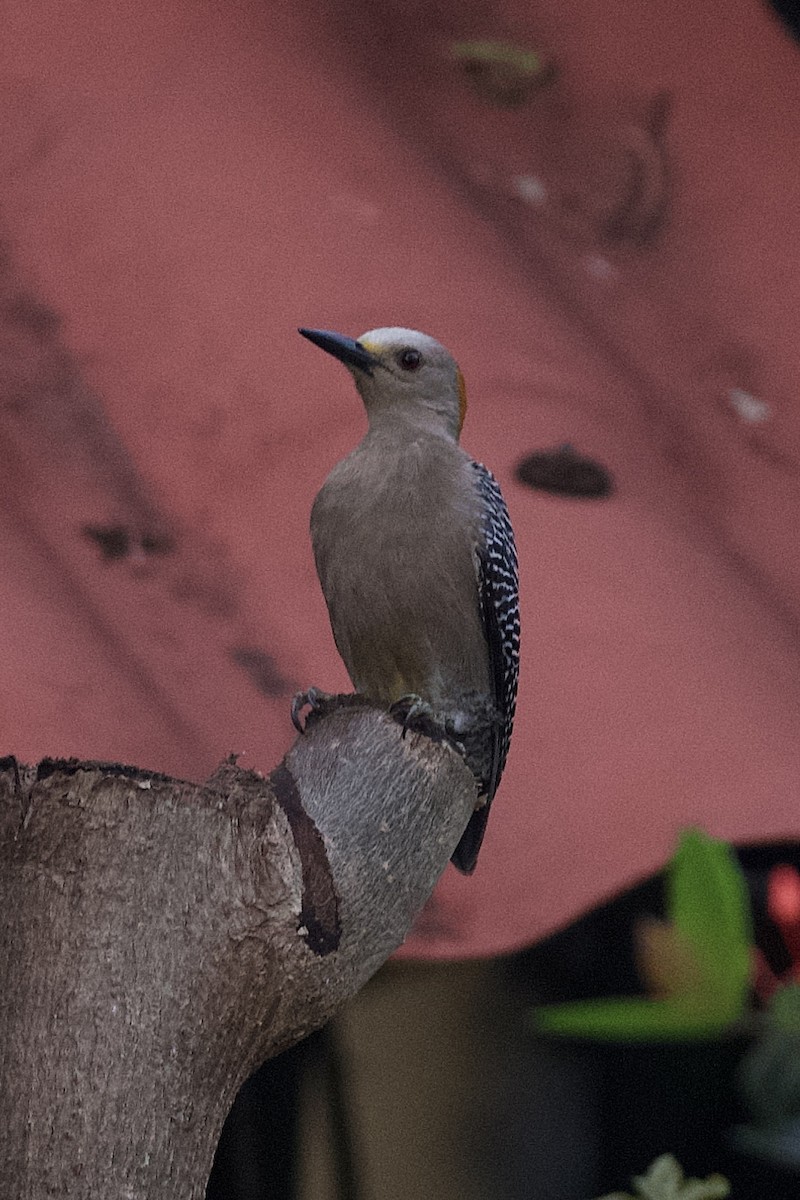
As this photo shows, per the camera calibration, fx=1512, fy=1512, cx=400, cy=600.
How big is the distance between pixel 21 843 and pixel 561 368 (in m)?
2.64

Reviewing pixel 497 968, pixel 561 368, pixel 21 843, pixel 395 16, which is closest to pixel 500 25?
pixel 395 16

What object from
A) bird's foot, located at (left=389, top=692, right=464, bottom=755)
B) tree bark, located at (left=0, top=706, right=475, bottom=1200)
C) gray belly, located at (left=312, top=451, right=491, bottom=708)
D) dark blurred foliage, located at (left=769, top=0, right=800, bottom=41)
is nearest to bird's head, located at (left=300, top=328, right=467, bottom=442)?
gray belly, located at (left=312, top=451, right=491, bottom=708)

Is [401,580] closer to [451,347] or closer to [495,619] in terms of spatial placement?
[495,619]

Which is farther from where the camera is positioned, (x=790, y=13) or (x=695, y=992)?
(x=790, y=13)

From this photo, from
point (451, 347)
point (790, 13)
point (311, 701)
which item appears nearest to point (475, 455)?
point (451, 347)

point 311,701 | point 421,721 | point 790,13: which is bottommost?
point 421,721

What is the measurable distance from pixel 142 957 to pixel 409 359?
1.12 metres

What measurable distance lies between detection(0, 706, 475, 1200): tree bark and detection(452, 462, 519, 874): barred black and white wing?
806mm

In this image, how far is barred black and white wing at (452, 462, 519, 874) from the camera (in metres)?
2.29

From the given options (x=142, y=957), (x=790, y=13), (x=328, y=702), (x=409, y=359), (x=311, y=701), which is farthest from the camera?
(x=790, y=13)

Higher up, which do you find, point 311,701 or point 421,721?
point 311,701

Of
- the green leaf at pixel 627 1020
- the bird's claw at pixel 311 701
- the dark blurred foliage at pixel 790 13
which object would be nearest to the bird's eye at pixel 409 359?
the bird's claw at pixel 311 701

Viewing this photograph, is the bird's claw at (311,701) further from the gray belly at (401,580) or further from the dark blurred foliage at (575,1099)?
the dark blurred foliage at (575,1099)

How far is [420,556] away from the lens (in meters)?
2.19
